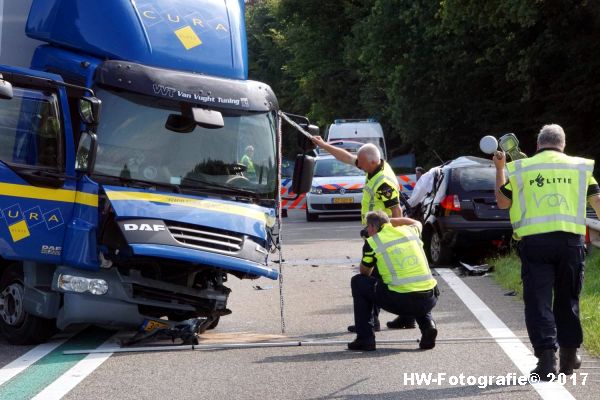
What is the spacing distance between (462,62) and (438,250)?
1867 cm

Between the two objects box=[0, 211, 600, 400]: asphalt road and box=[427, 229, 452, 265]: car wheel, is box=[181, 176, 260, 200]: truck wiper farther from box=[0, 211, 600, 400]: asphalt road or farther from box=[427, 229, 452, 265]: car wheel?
box=[427, 229, 452, 265]: car wheel

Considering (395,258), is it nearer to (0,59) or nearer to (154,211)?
(154,211)

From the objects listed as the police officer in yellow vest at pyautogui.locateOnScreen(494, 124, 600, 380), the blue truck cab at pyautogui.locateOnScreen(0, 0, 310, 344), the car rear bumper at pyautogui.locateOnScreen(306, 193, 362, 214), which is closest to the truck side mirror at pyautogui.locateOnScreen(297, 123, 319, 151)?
the blue truck cab at pyautogui.locateOnScreen(0, 0, 310, 344)

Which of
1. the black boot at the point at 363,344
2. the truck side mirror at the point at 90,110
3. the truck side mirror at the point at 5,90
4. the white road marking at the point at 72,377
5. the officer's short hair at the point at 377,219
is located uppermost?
the truck side mirror at the point at 5,90

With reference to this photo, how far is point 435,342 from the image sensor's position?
10125 mm

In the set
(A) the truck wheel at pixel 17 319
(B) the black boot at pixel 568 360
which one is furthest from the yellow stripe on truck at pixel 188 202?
(B) the black boot at pixel 568 360

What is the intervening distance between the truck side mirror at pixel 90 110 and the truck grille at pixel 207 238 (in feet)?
3.45

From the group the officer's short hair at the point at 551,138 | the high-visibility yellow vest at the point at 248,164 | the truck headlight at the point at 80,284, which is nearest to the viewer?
the officer's short hair at the point at 551,138

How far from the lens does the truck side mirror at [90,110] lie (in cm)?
1021

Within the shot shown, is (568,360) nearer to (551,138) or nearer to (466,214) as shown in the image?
(551,138)

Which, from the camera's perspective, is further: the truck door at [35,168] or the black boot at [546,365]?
the truck door at [35,168]

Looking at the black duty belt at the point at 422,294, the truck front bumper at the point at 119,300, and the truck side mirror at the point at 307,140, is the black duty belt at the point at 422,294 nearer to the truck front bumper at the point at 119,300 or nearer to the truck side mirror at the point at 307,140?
the truck front bumper at the point at 119,300

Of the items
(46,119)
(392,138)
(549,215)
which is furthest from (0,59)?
(392,138)

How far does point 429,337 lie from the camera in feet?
32.3
